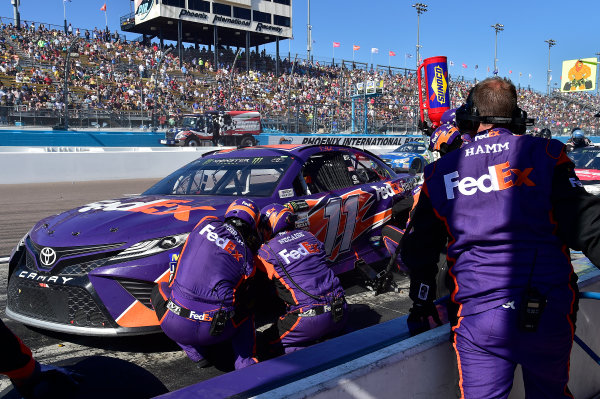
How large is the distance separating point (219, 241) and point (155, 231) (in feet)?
2.32

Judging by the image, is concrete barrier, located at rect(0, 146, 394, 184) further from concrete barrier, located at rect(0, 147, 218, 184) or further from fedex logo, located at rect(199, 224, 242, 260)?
fedex logo, located at rect(199, 224, 242, 260)

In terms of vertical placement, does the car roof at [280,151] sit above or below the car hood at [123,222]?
above

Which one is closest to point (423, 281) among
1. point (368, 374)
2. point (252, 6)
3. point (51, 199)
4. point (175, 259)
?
point (368, 374)

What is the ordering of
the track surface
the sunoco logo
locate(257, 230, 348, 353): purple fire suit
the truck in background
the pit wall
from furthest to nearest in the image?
the sunoco logo < the truck in background < the track surface < locate(257, 230, 348, 353): purple fire suit < the pit wall

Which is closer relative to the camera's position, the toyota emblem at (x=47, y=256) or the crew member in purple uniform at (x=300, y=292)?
the crew member in purple uniform at (x=300, y=292)

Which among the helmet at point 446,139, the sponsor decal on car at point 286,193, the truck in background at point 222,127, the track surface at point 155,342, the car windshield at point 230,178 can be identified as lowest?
the track surface at point 155,342

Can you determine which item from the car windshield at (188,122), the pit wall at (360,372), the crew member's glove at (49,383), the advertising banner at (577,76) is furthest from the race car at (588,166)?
the advertising banner at (577,76)

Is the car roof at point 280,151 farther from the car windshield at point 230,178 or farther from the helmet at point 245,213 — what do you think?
the helmet at point 245,213

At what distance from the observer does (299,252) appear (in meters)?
3.12

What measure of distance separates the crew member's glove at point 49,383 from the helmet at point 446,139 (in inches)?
139

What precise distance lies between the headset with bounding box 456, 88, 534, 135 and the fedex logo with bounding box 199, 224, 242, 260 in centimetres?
146

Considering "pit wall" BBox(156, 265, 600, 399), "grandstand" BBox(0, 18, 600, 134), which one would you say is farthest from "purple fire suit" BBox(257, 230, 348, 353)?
"grandstand" BBox(0, 18, 600, 134)

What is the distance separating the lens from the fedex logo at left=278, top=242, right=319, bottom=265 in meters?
3.09

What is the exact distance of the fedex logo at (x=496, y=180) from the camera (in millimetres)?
1664
